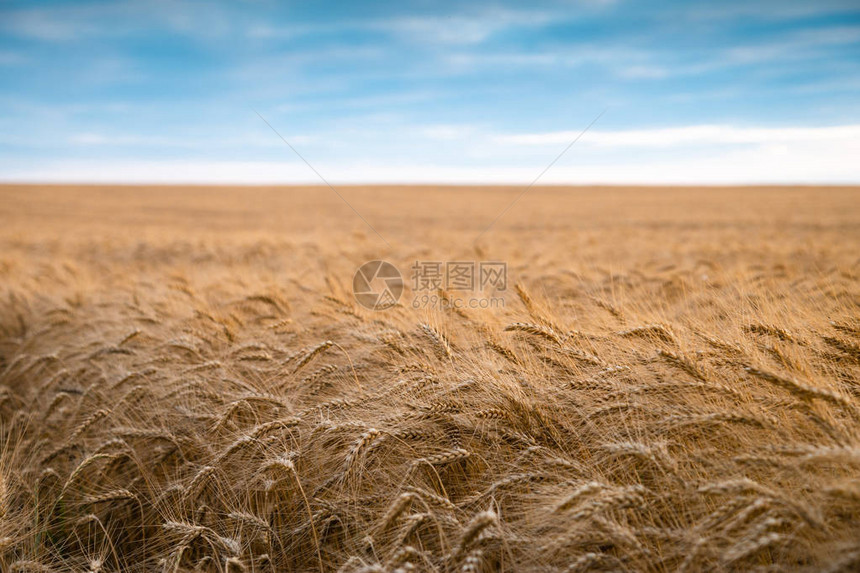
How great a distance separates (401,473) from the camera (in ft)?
6.46

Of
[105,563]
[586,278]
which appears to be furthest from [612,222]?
[105,563]

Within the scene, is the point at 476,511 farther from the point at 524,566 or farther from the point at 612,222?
the point at 612,222

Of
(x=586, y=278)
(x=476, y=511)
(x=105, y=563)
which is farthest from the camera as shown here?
(x=586, y=278)

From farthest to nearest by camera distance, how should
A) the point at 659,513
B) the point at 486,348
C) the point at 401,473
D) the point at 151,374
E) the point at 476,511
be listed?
the point at 151,374 < the point at 486,348 < the point at 401,473 < the point at 476,511 < the point at 659,513

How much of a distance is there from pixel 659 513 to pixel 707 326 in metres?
1.06

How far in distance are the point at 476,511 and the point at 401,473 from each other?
360 mm

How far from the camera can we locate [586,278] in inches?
187

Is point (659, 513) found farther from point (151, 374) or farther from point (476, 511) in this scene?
point (151, 374)

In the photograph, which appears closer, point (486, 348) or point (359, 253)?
point (486, 348)

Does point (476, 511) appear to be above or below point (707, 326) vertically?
below

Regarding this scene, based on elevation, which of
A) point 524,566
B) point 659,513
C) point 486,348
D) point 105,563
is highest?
point 486,348

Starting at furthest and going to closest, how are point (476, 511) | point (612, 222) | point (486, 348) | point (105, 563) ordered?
point (612, 222)
point (486, 348)
point (105, 563)
point (476, 511)

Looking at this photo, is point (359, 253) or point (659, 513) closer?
point (659, 513)

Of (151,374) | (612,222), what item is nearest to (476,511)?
(151,374)
